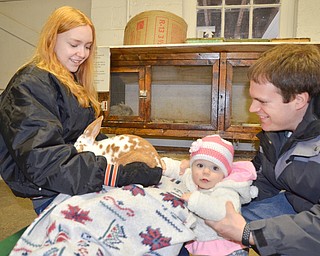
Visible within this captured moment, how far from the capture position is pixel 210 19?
288 cm

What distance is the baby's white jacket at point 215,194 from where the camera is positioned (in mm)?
997

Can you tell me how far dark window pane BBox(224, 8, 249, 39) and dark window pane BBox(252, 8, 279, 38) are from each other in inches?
2.7

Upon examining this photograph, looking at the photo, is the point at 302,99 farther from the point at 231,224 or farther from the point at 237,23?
the point at 237,23

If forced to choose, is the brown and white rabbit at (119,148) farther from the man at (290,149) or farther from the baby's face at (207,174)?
the man at (290,149)

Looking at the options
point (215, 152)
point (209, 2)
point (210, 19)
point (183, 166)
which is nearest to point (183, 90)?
point (210, 19)

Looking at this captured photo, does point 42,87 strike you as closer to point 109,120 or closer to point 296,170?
point 296,170

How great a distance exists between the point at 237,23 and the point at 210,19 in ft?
0.79

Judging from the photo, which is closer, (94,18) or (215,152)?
(215,152)

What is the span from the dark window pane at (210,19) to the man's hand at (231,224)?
219 centimetres

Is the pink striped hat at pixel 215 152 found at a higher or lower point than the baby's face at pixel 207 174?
higher

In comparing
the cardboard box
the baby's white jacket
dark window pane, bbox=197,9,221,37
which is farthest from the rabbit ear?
dark window pane, bbox=197,9,221,37

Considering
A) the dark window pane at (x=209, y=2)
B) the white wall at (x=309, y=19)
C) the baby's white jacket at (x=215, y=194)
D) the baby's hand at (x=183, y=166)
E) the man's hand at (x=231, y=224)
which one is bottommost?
the man's hand at (x=231, y=224)

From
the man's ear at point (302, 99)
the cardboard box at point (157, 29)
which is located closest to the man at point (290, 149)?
the man's ear at point (302, 99)

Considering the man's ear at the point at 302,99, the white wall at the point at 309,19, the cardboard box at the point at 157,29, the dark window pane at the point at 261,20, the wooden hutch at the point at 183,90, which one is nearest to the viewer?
the man's ear at the point at 302,99
